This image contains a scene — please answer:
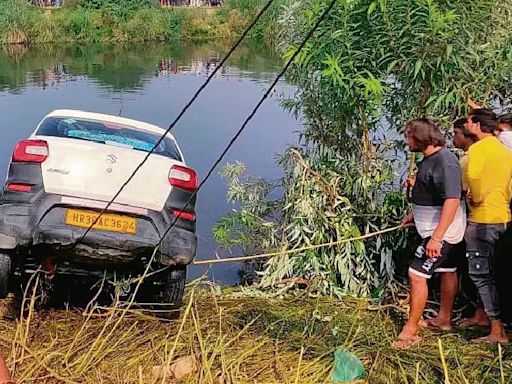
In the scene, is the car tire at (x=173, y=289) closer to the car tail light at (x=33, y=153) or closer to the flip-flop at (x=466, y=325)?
the car tail light at (x=33, y=153)

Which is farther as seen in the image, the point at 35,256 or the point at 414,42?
the point at 414,42

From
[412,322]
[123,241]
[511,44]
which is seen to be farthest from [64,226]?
[511,44]

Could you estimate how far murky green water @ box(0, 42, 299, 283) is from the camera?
1378 cm

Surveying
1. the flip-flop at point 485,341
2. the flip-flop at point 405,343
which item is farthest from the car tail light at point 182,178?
the flip-flop at point 485,341

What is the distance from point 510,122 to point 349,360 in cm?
235

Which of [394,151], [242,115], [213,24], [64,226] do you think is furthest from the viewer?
[213,24]

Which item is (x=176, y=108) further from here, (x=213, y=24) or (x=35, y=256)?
(x=213, y=24)

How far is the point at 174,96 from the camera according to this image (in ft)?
70.2

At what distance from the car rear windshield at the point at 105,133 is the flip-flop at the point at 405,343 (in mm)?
2330

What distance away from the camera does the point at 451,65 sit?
6.50m

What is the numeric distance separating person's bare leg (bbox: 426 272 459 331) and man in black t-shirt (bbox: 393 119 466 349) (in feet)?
0.43

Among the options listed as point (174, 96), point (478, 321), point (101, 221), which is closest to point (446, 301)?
point (478, 321)

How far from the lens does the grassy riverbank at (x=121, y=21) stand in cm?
3769

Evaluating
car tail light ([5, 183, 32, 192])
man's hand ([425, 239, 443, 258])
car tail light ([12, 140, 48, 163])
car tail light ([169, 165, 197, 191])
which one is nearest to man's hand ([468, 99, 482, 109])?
man's hand ([425, 239, 443, 258])
